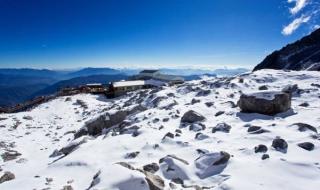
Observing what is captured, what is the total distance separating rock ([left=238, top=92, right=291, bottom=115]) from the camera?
14.7 metres

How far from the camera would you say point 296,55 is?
114000 mm

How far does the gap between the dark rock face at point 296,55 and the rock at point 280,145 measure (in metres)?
98.4

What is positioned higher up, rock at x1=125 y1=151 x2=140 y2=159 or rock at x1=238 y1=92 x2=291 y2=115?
rock at x1=238 y1=92 x2=291 y2=115

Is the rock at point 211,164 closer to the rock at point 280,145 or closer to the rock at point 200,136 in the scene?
the rock at point 280,145

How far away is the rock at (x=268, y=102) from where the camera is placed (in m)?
14.7

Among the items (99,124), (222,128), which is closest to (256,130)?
(222,128)

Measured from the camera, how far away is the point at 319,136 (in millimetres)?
10531

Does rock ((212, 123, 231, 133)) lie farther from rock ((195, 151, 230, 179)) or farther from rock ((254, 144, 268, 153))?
rock ((195, 151, 230, 179))

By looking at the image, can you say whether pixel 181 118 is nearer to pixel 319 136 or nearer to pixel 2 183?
pixel 319 136

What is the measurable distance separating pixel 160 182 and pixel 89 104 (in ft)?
133

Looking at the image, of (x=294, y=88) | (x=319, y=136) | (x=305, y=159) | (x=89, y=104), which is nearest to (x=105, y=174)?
(x=305, y=159)

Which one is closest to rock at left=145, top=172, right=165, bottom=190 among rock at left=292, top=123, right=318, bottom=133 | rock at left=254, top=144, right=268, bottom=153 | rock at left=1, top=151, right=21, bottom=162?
→ rock at left=254, top=144, right=268, bottom=153

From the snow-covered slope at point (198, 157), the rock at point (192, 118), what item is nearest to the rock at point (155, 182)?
the snow-covered slope at point (198, 157)

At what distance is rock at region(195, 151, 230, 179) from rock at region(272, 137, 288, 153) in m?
1.93
